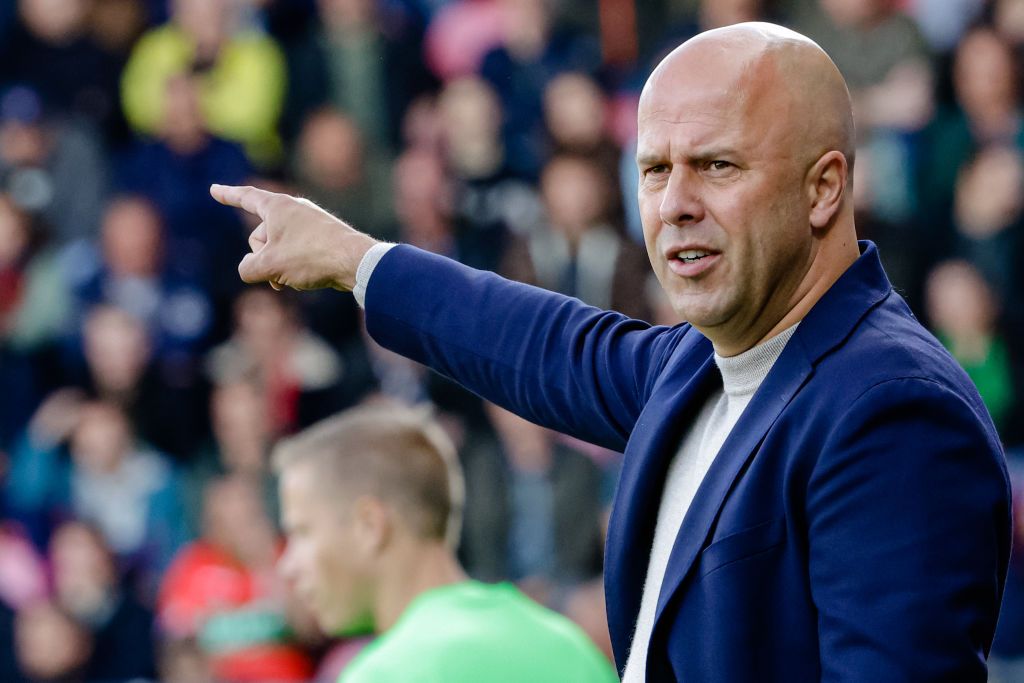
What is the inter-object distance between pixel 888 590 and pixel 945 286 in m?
4.61

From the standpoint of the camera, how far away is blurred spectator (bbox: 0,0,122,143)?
8.41m

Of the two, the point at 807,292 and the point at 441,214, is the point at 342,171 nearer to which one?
the point at 441,214

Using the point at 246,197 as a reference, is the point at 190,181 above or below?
below

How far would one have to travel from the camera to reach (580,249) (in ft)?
22.4

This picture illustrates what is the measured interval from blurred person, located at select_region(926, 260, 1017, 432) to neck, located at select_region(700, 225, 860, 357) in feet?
13.7

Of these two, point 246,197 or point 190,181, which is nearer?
point 246,197

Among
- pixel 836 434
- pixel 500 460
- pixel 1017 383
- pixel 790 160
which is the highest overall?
pixel 790 160

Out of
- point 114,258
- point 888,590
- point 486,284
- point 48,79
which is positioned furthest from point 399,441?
point 48,79

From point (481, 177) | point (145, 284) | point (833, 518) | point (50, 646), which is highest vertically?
point (833, 518)

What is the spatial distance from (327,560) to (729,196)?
1932 mm

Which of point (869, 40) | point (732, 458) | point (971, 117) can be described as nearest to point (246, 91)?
point (869, 40)

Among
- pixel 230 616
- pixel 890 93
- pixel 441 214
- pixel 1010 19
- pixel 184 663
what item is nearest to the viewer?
pixel 1010 19

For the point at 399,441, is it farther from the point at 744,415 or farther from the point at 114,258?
the point at 114,258

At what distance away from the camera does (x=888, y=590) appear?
1.72m
